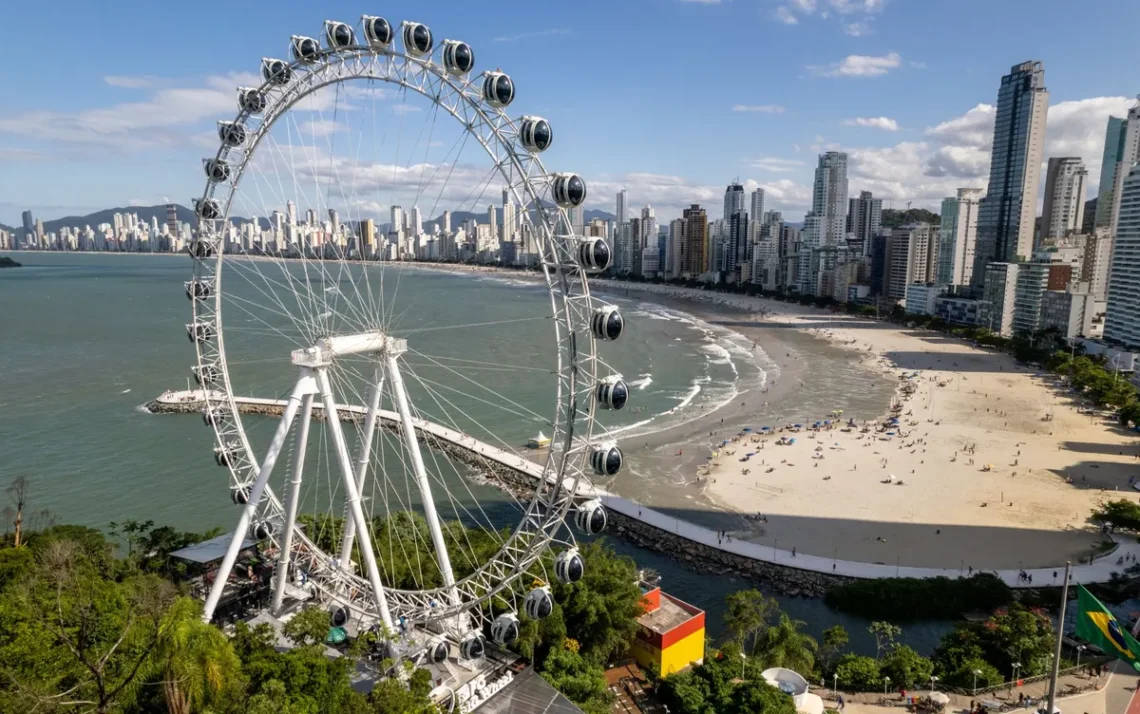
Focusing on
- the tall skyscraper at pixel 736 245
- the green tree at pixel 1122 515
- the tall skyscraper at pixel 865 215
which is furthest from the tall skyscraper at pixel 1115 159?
the green tree at pixel 1122 515

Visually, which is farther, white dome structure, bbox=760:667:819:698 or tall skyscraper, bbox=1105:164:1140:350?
tall skyscraper, bbox=1105:164:1140:350

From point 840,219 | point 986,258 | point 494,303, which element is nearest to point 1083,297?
point 986,258

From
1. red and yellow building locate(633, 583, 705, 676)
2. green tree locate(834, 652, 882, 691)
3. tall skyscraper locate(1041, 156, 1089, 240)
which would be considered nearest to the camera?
green tree locate(834, 652, 882, 691)

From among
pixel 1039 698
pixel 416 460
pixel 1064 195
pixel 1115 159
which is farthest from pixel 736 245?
pixel 416 460

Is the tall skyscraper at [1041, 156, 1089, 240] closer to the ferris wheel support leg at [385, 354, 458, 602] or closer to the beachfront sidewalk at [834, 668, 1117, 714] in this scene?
the beachfront sidewalk at [834, 668, 1117, 714]

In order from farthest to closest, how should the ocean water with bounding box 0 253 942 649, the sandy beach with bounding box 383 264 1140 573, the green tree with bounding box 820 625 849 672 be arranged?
the ocean water with bounding box 0 253 942 649 < the sandy beach with bounding box 383 264 1140 573 < the green tree with bounding box 820 625 849 672

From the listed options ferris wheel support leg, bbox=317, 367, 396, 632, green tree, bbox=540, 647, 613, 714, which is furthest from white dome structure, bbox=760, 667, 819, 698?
ferris wheel support leg, bbox=317, 367, 396, 632

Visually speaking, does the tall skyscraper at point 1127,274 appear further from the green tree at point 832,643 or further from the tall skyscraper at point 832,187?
the tall skyscraper at point 832,187
